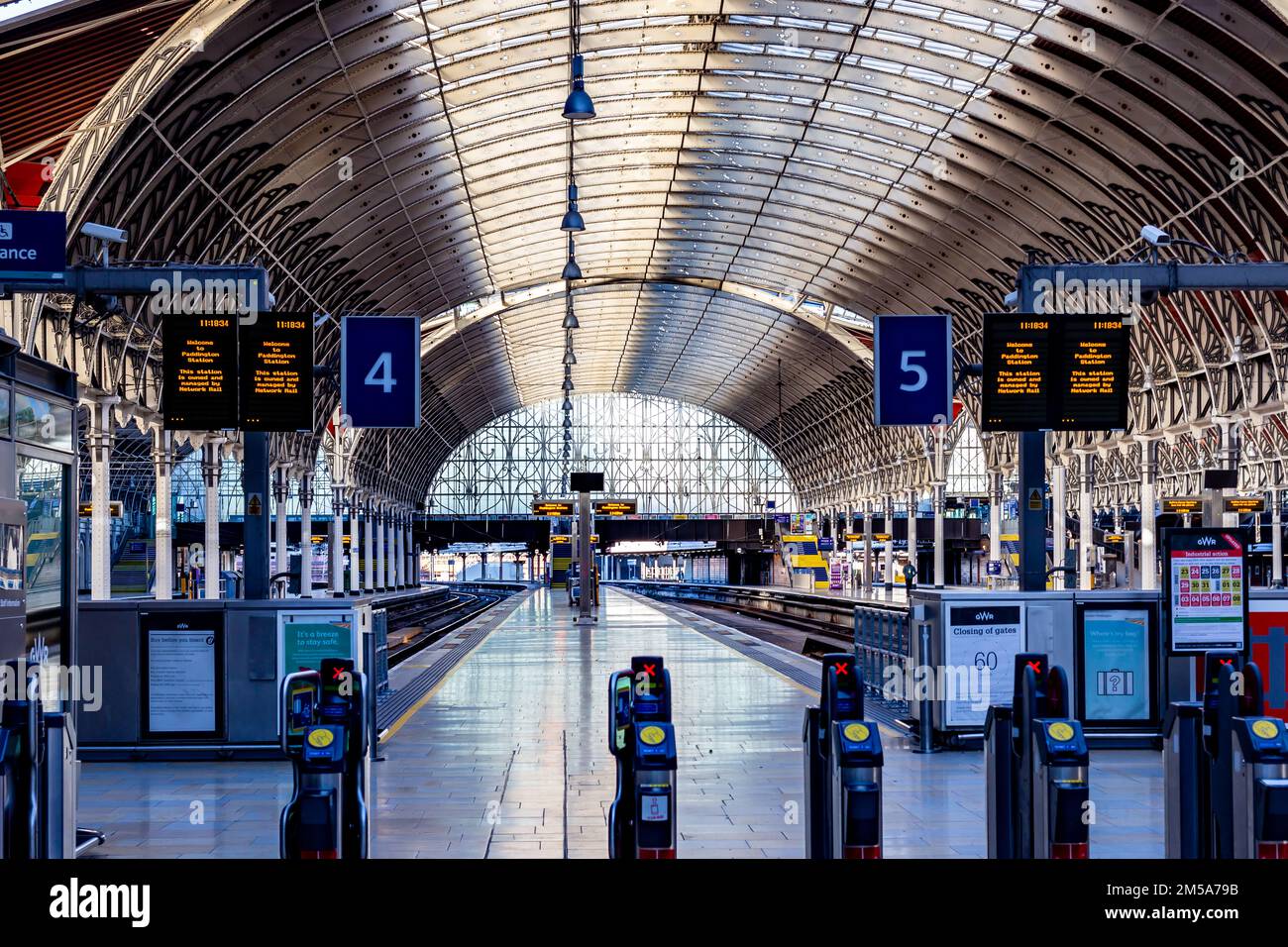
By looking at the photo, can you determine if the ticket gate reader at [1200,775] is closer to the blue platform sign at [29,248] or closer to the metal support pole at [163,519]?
the blue platform sign at [29,248]

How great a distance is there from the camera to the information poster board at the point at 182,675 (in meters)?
13.2

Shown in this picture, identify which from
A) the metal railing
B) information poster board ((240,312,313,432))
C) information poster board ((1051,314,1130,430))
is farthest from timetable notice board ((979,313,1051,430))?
information poster board ((240,312,313,432))

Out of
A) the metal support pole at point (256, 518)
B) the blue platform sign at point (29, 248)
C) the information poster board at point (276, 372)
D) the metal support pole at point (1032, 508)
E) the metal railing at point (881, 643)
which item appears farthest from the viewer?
the metal railing at point (881, 643)

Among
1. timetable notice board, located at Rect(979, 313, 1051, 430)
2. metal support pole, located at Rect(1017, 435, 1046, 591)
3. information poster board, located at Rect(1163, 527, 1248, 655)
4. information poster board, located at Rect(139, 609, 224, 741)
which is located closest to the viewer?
information poster board, located at Rect(1163, 527, 1248, 655)

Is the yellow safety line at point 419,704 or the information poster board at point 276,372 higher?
the information poster board at point 276,372

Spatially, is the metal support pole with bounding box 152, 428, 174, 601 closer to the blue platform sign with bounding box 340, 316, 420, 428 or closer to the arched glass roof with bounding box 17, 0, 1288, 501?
the arched glass roof with bounding box 17, 0, 1288, 501

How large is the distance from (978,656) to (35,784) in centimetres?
903

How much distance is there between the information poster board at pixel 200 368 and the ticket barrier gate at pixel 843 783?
841cm

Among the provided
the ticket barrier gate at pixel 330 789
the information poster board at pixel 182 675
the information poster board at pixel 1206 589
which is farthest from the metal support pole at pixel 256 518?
the information poster board at pixel 1206 589

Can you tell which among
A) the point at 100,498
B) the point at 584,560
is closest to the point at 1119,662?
the point at 100,498

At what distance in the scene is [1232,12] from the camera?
83.7 feet

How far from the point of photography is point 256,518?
14.6 m

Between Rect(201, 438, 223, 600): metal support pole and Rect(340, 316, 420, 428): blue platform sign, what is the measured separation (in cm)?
2300

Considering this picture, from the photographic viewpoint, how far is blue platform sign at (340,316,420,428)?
56.7 ft
